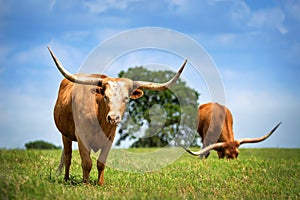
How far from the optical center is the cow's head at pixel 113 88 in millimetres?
7414

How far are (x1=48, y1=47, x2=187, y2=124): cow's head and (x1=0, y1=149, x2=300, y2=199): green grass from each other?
4.28ft

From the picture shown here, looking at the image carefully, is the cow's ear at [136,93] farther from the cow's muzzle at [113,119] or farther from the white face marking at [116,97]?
the cow's muzzle at [113,119]

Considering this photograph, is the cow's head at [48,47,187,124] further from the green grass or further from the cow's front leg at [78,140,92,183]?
the green grass

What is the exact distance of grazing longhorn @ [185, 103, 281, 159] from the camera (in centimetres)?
1623

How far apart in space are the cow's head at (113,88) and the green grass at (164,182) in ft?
4.28

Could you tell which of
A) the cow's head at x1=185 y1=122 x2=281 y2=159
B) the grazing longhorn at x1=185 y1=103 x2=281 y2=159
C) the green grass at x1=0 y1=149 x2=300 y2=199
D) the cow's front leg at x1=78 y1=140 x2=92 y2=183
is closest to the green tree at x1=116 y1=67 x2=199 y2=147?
the grazing longhorn at x1=185 y1=103 x2=281 y2=159

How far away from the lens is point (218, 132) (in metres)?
17.9

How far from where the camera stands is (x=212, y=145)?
16.3m

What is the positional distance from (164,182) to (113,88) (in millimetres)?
2098

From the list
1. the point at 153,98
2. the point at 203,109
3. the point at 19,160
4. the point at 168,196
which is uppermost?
the point at 153,98

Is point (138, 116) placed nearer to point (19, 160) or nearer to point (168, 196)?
point (19, 160)

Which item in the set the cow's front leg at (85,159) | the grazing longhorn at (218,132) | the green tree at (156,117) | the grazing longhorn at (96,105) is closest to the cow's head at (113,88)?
the grazing longhorn at (96,105)

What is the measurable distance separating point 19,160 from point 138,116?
2153 centimetres

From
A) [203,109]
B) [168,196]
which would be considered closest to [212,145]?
[203,109]
